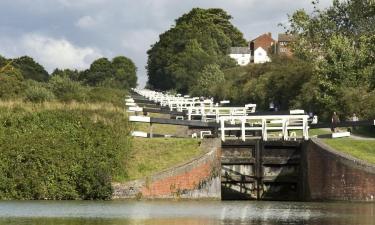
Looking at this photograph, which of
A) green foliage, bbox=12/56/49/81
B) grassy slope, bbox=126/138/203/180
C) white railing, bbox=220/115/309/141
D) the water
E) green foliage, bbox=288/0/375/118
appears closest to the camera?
the water

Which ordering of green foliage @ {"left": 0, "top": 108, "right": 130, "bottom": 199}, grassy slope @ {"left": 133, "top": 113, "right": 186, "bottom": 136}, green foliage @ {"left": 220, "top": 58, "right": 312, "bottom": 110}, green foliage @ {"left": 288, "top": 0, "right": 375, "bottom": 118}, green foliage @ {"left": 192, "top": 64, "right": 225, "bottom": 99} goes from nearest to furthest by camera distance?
green foliage @ {"left": 0, "top": 108, "right": 130, "bottom": 199} → grassy slope @ {"left": 133, "top": 113, "right": 186, "bottom": 136} → green foliage @ {"left": 288, "top": 0, "right": 375, "bottom": 118} → green foliage @ {"left": 220, "top": 58, "right": 312, "bottom": 110} → green foliage @ {"left": 192, "top": 64, "right": 225, "bottom": 99}

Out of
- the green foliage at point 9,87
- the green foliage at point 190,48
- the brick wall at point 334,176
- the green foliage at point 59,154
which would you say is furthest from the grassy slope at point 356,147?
the green foliage at point 190,48

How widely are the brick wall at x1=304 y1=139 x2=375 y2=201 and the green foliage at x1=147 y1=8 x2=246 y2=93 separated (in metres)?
90.2

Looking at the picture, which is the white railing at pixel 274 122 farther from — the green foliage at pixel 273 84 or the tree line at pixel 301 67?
the green foliage at pixel 273 84

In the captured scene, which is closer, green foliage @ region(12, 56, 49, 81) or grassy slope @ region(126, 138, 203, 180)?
grassy slope @ region(126, 138, 203, 180)

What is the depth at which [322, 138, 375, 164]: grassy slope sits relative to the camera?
45438 mm

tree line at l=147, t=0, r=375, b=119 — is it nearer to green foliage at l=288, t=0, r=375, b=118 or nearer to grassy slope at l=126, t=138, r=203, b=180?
green foliage at l=288, t=0, r=375, b=118

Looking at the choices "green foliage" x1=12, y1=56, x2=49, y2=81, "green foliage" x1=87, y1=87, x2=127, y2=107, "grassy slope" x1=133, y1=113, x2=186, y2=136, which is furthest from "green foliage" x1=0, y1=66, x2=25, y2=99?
"green foliage" x1=12, y1=56, x2=49, y2=81

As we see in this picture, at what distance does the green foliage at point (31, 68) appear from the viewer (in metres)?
148

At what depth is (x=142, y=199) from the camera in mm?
42906

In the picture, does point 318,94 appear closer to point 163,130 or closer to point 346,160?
point 163,130

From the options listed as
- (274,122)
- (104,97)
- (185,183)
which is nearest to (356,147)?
(274,122)

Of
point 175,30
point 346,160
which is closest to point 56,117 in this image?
point 346,160

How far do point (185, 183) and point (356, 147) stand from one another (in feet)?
30.3
